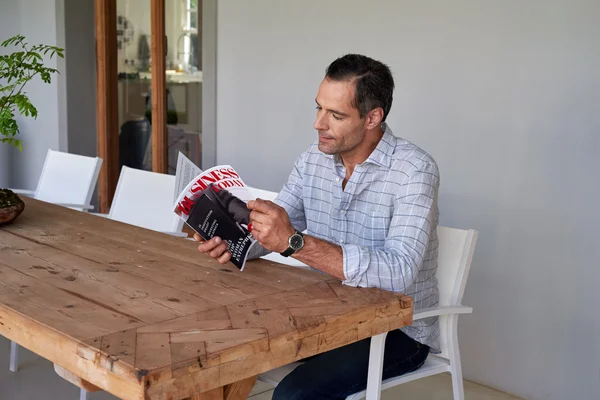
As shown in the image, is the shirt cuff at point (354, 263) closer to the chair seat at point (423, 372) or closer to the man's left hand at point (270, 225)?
the man's left hand at point (270, 225)

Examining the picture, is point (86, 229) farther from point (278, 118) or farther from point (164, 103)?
point (164, 103)

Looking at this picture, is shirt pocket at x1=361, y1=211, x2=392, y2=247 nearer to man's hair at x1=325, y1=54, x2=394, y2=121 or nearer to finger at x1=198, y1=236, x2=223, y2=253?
man's hair at x1=325, y1=54, x2=394, y2=121

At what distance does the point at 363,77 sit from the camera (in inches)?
81.0

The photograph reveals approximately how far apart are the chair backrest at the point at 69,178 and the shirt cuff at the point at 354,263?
1902 millimetres

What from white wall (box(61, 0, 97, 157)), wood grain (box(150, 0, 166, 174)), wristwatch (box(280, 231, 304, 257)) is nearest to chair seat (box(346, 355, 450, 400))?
wristwatch (box(280, 231, 304, 257))

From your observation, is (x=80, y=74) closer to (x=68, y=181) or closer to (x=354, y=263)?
(x=68, y=181)

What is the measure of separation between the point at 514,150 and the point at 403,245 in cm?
125

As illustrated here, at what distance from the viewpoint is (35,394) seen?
3.05m

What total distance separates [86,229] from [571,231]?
68.9 inches

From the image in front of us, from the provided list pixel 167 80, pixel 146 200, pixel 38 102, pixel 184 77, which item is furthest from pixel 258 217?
pixel 38 102

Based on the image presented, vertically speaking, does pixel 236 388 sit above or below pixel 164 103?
below

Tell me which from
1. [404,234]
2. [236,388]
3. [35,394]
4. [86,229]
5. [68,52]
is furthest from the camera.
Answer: [68,52]

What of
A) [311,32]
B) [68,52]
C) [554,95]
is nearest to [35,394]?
[311,32]

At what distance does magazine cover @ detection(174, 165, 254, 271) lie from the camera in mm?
1822
